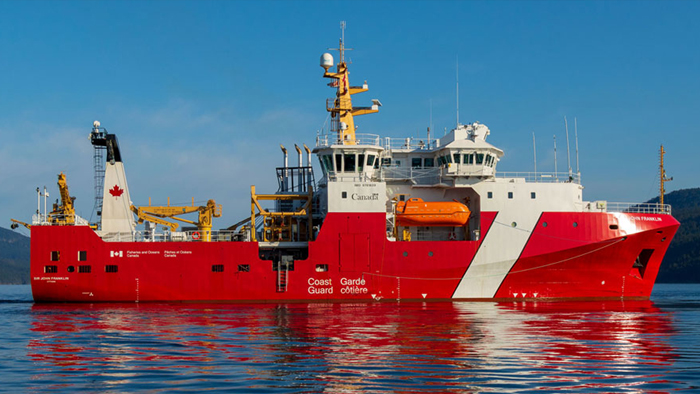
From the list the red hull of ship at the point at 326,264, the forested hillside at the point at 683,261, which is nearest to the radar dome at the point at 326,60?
the red hull of ship at the point at 326,264

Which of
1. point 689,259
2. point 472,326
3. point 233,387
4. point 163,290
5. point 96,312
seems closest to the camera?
point 233,387

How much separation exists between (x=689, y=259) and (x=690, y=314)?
4138 inches

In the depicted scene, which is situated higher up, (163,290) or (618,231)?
(618,231)

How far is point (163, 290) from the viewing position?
28281 mm

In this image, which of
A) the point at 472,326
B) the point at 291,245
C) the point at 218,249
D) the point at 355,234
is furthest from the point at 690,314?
the point at 218,249

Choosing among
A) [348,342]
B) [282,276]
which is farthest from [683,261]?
[348,342]

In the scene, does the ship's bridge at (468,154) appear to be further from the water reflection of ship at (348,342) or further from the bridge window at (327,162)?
the water reflection of ship at (348,342)

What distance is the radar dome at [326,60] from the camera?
1246 inches

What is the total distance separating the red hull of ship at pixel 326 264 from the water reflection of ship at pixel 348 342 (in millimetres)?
3066

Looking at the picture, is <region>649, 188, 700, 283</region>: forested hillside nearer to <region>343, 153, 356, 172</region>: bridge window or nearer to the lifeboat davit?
the lifeboat davit

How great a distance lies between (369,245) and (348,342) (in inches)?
501

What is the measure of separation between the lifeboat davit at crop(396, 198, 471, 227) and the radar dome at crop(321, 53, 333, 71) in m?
7.58

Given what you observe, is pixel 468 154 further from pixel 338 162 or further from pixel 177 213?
pixel 177 213

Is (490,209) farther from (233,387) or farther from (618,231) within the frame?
(233,387)
